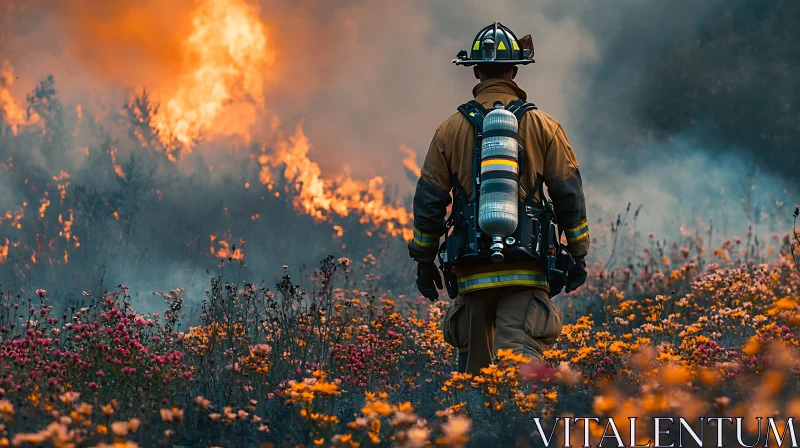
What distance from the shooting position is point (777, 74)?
49.6ft

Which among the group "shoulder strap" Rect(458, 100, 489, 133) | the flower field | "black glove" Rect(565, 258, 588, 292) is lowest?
the flower field

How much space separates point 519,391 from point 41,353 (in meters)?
2.67

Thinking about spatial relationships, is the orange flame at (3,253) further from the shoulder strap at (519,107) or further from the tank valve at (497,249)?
the tank valve at (497,249)

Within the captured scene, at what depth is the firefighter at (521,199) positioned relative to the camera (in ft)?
15.5

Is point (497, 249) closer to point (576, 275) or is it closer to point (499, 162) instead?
point (499, 162)

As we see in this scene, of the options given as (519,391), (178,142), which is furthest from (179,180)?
(519,391)

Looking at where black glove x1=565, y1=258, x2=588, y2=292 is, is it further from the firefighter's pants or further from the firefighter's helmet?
the firefighter's helmet

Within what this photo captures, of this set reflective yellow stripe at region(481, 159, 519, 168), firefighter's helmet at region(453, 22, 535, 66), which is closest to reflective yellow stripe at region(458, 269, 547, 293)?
reflective yellow stripe at region(481, 159, 519, 168)

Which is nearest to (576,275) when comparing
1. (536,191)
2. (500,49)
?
(536,191)

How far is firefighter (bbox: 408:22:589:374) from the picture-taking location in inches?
186

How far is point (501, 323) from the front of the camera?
475 cm

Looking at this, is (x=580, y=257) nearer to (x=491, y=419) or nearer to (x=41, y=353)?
(x=491, y=419)

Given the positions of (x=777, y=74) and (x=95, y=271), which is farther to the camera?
(x=777, y=74)

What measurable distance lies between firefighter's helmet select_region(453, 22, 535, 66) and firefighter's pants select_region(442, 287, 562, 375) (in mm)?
1312
